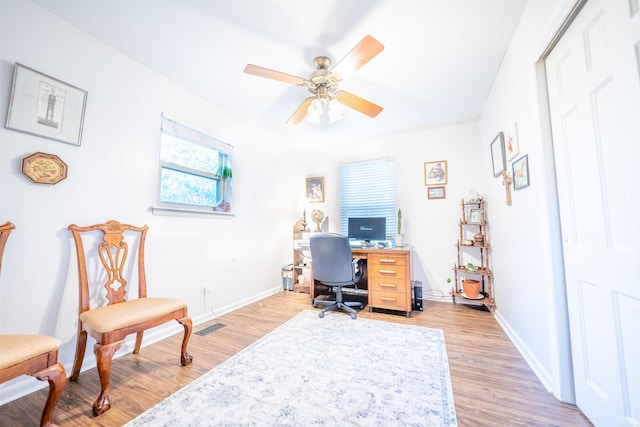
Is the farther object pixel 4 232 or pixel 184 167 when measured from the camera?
pixel 184 167

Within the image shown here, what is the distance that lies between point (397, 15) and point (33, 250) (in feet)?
9.30

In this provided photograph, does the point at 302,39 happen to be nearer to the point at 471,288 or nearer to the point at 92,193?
the point at 92,193

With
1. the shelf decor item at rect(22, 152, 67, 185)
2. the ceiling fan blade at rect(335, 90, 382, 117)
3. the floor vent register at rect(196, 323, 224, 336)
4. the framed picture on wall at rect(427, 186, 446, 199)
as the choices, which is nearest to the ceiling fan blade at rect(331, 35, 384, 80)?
the ceiling fan blade at rect(335, 90, 382, 117)

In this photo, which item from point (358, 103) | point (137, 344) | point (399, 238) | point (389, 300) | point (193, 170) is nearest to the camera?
point (137, 344)

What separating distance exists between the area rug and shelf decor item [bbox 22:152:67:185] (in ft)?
5.16

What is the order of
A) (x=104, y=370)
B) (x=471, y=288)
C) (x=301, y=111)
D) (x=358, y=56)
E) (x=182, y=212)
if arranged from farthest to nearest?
1. (x=471, y=288)
2. (x=182, y=212)
3. (x=301, y=111)
4. (x=358, y=56)
5. (x=104, y=370)

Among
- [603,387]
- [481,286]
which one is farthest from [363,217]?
[603,387]

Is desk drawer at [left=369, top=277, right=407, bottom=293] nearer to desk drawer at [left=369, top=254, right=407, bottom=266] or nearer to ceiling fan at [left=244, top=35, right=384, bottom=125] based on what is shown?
desk drawer at [left=369, top=254, right=407, bottom=266]

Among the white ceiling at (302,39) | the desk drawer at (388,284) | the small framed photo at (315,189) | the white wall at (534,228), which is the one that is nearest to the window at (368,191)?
the small framed photo at (315,189)

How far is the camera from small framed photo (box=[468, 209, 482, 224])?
302 cm

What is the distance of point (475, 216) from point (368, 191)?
150 centimetres

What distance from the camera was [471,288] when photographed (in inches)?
114

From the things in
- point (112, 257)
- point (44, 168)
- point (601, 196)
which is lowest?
point (112, 257)

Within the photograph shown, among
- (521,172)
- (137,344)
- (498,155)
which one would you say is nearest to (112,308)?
(137,344)
